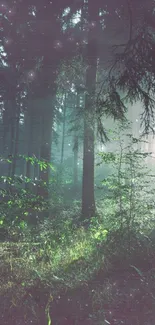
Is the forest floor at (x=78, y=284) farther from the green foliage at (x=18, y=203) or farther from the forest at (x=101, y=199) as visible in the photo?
the green foliage at (x=18, y=203)

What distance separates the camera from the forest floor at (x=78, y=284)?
360 cm

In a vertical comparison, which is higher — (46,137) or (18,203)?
(46,137)

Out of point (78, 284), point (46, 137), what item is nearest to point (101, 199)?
point (78, 284)

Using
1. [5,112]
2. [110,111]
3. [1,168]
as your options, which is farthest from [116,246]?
[1,168]

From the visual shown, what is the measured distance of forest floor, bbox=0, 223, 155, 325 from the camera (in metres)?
3.60

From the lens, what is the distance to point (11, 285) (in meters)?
4.17

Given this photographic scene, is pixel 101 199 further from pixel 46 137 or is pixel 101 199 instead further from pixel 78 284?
pixel 46 137

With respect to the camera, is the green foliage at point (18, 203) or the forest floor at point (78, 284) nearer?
the forest floor at point (78, 284)

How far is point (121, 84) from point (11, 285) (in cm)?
453

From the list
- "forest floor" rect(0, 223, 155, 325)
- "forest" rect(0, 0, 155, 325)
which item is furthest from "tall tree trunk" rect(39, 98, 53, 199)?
"forest floor" rect(0, 223, 155, 325)

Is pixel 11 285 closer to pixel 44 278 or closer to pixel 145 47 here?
pixel 44 278

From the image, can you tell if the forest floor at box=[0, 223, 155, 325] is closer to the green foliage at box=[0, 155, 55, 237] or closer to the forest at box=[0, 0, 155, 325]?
the forest at box=[0, 0, 155, 325]

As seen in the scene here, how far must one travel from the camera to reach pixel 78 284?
14.5 feet

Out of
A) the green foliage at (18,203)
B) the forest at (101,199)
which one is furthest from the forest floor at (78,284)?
the green foliage at (18,203)
